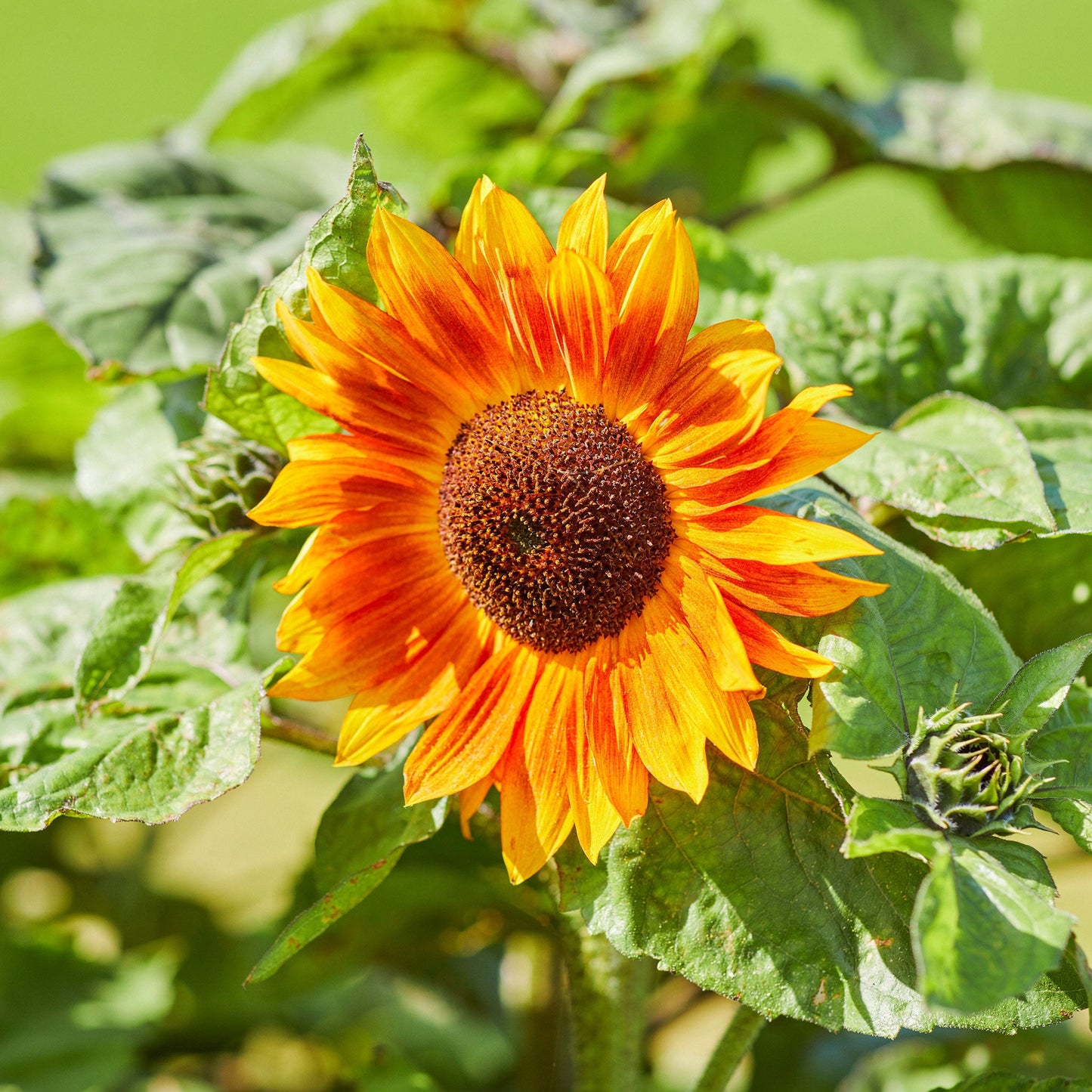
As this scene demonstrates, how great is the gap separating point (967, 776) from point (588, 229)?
217 mm

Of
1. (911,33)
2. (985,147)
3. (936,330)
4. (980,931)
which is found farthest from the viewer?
(911,33)

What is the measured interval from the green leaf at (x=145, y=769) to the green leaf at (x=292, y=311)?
110 mm

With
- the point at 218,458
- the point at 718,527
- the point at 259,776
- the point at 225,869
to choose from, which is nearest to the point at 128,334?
the point at 218,458

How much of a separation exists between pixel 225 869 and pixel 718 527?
1.12 metres

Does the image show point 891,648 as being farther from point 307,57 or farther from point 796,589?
point 307,57

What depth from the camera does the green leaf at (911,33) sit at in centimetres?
98

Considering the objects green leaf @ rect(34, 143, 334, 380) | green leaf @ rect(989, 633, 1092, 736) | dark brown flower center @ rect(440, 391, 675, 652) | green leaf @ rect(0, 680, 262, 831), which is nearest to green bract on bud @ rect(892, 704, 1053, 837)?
green leaf @ rect(989, 633, 1092, 736)

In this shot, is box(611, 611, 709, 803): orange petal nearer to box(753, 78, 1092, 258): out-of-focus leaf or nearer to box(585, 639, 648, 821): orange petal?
box(585, 639, 648, 821): orange petal

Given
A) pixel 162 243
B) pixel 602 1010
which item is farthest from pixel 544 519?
pixel 162 243

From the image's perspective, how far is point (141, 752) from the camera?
16.8 inches

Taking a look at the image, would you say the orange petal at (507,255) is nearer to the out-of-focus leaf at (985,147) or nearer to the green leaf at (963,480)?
the green leaf at (963,480)

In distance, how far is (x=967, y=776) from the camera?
1.12 ft

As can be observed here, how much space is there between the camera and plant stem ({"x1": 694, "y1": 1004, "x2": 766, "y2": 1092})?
0.44 metres

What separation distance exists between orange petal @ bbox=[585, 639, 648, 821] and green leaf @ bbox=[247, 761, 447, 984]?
0.06 metres
